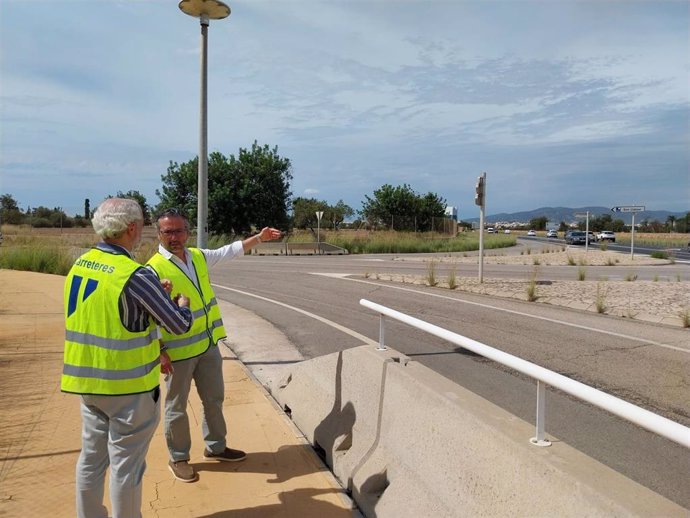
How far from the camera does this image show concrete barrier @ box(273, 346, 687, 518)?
2.31m

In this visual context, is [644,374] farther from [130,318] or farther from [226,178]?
[226,178]

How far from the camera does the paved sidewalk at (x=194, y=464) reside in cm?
362

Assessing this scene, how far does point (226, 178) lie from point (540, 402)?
129ft

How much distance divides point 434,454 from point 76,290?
2.09m

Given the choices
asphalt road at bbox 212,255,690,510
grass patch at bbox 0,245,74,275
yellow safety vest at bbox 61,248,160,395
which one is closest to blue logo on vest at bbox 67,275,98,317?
yellow safety vest at bbox 61,248,160,395

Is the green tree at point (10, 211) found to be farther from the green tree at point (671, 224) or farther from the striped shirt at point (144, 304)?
the green tree at point (671, 224)

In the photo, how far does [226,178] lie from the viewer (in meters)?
40.5

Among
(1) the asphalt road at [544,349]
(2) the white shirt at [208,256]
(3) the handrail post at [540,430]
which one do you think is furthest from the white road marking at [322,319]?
(3) the handrail post at [540,430]

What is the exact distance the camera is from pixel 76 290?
2.92 m

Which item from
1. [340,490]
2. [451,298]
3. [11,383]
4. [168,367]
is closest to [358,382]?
[340,490]

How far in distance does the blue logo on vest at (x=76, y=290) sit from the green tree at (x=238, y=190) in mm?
36869

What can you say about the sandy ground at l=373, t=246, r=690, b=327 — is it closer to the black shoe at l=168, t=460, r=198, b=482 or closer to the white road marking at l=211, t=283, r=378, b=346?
the white road marking at l=211, t=283, r=378, b=346

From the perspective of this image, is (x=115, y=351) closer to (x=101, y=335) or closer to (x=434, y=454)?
(x=101, y=335)

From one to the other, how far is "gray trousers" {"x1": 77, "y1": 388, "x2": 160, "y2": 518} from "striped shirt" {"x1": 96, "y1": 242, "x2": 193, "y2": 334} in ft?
1.26
